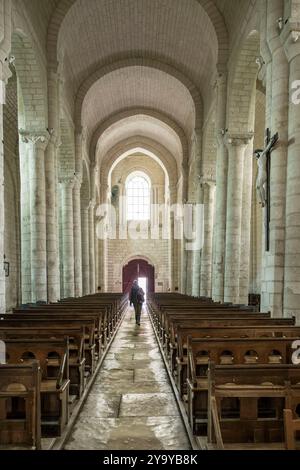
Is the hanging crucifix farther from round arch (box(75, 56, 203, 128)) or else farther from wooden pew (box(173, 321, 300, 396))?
round arch (box(75, 56, 203, 128))

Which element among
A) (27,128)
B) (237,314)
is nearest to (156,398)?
(237,314)

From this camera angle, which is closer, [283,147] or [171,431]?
[171,431]

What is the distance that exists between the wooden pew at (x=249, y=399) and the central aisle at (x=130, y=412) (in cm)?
66

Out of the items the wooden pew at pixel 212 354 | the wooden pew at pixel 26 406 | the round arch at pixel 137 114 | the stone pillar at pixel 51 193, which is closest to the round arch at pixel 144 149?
the round arch at pixel 137 114

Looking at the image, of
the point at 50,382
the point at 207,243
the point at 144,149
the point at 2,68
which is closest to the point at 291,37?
the point at 2,68

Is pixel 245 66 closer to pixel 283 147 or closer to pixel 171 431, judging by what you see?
pixel 283 147

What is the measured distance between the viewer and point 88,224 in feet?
80.9

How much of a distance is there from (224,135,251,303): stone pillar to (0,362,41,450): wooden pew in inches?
403

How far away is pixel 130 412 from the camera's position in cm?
508

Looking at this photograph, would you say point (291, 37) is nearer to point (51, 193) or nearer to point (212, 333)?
point (212, 333)

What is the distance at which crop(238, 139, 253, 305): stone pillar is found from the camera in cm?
1366

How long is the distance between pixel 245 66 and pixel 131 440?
39.3 ft

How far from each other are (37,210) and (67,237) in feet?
17.9

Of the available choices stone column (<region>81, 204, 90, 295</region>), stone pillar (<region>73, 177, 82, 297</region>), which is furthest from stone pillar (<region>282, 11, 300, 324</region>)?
stone column (<region>81, 204, 90, 295</region>)
